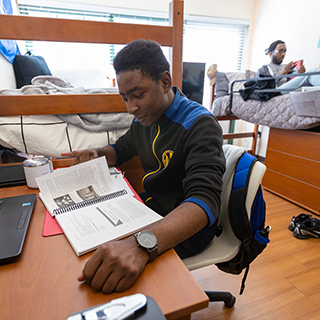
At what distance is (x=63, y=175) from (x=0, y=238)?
284 mm

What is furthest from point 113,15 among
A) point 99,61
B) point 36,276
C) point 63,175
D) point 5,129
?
point 36,276

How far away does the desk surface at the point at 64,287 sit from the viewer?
320mm

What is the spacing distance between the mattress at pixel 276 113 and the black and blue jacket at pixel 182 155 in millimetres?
1344

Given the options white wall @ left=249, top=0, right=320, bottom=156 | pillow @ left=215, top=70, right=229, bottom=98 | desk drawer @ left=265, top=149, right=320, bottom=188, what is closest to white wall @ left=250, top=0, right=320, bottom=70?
white wall @ left=249, top=0, right=320, bottom=156

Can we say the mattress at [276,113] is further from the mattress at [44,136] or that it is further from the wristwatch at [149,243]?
the wristwatch at [149,243]

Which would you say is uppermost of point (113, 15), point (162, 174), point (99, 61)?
point (113, 15)

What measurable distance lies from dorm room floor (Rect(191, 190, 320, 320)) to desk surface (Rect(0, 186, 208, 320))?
0.77 meters

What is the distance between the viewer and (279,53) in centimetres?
257

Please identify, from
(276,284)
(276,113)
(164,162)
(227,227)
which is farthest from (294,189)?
(164,162)

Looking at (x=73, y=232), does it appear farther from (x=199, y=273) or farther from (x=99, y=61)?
(x=99, y=61)

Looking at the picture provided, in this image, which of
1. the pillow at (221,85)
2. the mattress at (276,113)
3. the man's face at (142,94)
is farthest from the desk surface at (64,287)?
the pillow at (221,85)

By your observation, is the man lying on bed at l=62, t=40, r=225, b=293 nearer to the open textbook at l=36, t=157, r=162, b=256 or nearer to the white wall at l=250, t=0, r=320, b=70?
the open textbook at l=36, t=157, r=162, b=256

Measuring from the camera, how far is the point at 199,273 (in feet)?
3.98

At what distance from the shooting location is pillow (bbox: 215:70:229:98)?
108 inches
